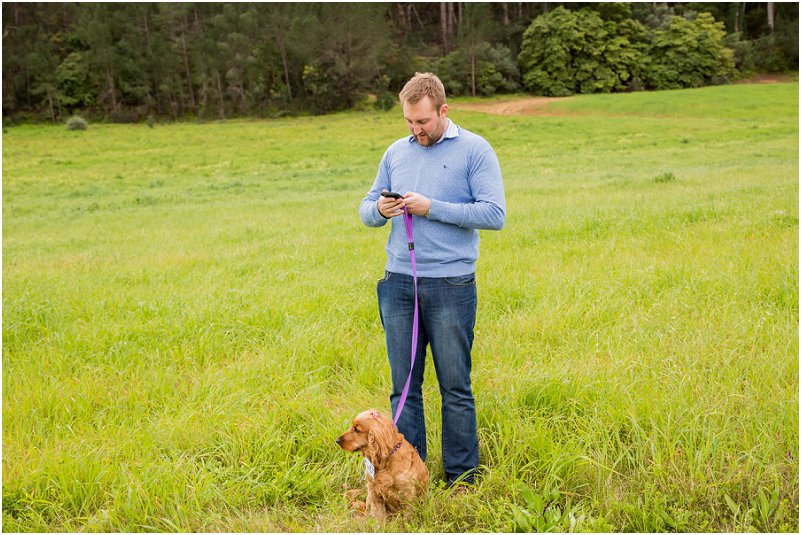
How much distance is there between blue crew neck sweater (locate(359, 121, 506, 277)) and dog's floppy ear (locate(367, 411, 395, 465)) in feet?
2.58

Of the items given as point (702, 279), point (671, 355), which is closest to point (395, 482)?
point (671, 355)

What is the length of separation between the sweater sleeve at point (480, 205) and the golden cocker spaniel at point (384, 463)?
1037 millimetres

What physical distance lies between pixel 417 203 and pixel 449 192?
272 mm

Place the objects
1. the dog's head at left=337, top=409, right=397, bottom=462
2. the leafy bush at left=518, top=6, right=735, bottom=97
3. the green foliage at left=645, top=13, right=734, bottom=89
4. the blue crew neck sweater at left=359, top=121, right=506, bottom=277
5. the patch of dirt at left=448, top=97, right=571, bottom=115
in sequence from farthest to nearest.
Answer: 1. the leafy bush at left=518, top=6, right=735, bottom=97
2. the green foliage at left=645, top=13, right=734, bottom=89
3. the patch of dirt at left=448, top=97, right=571, bottom=115
4. the blue crew neck sweater at left=359, top=121, right=506, bottom=277
5. the dog's head at left=337, top=409, right=397, bottom=462

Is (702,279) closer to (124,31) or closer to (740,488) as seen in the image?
(740,488)

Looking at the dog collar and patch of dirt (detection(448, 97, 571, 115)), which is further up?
patch of dirt (detection(448, 97, 571, 115))

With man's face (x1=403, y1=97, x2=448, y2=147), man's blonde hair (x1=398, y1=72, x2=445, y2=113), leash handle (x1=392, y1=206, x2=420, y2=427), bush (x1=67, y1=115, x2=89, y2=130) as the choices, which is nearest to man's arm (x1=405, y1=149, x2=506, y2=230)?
leash handle (x1=392, y1=206, x2=420, y2=427)

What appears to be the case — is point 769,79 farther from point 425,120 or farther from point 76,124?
point 425,120

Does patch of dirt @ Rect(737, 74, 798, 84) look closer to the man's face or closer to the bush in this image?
the bush

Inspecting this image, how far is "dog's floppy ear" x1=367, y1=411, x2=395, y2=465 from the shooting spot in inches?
103

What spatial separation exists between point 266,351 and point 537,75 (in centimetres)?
5843

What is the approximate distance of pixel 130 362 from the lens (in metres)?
4.34

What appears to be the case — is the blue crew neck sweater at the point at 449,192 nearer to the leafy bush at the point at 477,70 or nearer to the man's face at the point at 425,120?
the man's face at the point at 425,120

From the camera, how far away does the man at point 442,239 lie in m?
2.83
